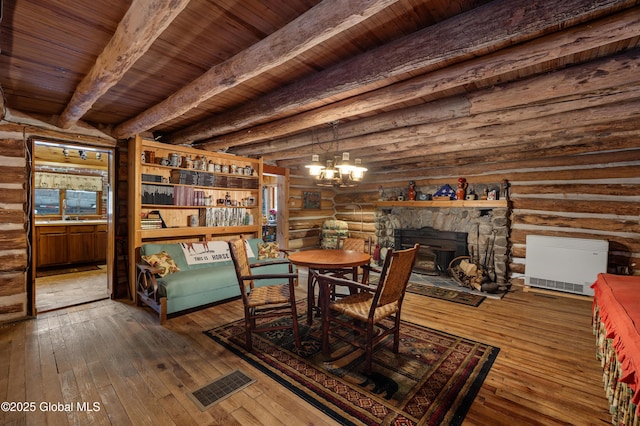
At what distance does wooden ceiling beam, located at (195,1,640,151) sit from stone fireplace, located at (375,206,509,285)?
12.3ft

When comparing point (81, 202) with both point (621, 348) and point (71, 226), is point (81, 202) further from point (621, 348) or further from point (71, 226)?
point (621, 348)

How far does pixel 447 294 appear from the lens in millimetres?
4609

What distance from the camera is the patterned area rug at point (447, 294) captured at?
4316mm

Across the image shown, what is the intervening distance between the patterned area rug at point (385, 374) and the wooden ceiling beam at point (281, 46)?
237 cm

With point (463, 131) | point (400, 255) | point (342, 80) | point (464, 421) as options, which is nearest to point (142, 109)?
point (342, 80)

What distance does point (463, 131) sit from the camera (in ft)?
12.5

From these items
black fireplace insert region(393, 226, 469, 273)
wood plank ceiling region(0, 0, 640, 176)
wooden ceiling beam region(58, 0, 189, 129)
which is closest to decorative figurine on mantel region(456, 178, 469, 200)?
black fireplace insert region(393, 226, 469, 273)

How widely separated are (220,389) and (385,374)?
1327 millimetres

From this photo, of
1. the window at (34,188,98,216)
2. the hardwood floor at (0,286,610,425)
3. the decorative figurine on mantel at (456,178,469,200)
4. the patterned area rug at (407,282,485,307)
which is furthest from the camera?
the window at (34,188,98,216)

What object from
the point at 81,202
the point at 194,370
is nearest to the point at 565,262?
the point at 194,370

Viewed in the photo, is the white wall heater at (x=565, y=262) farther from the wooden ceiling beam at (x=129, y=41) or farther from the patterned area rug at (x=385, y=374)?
the wooden ceiling beam at (x=129, y=41)

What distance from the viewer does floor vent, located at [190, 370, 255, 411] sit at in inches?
81.0

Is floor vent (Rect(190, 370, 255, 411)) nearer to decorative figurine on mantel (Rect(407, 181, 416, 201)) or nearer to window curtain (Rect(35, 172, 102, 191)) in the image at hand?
decorative figurine on mantel (Rect(407, 181, 416, 201))

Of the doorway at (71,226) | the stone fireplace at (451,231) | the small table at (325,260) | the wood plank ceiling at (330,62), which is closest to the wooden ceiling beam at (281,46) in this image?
the wood plank ceiling at (330,62)
